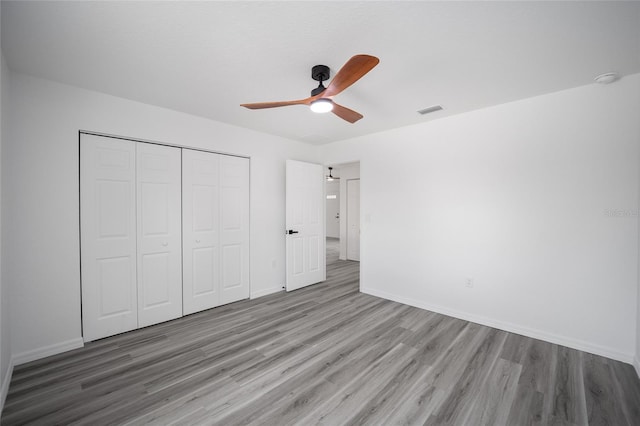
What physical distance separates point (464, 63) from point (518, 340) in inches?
113

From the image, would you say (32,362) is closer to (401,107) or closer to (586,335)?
(401,107)

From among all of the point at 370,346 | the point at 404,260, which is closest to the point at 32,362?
the point at 370,346

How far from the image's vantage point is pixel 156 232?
3240 millimetres

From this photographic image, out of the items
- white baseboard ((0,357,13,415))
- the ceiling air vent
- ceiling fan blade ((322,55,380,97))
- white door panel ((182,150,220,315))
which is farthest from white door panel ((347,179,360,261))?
white baseboard ((0,357,13,415))

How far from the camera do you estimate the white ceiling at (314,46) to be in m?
1.64

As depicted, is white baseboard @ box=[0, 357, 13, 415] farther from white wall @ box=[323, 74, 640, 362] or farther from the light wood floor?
white wall @ box=[323, 74, 640, 362]

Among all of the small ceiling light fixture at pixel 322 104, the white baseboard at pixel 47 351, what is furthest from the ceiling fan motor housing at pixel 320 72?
the white baseboard at pixel 47 351

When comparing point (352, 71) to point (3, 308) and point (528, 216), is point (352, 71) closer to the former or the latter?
point (528, 216)

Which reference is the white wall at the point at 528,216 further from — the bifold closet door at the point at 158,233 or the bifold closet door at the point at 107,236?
the bifold closet door at the point at 107,236

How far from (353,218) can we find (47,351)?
6.02 meters

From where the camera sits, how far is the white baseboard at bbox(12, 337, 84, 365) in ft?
7.80

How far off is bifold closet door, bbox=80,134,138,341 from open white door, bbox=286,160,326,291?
217 cm

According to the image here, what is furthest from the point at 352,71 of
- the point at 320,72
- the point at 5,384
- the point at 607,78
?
the point at 5,384

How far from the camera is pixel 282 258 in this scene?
15.1 ft
